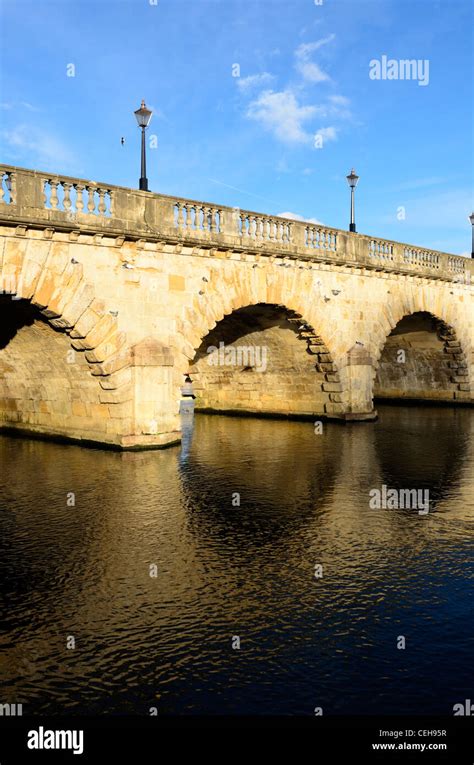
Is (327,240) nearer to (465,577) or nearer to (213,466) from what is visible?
(213,466)

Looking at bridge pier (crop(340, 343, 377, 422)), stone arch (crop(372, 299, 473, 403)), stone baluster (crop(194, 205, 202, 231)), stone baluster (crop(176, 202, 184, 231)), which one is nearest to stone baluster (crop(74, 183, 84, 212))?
stone baluster (crop(176, 202, 184, 231))

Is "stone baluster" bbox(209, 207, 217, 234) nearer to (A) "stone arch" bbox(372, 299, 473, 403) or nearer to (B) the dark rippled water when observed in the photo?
(B) the dark rippled water

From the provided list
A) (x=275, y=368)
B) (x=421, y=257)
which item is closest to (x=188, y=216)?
(x=275, y=368)

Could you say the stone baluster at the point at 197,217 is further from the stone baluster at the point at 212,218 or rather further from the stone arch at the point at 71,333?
→ the stone arch at the point at 71,333

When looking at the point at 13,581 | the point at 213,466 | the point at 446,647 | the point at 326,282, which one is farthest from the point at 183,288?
the point at 446,647

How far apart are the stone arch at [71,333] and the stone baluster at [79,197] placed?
31.4 inches

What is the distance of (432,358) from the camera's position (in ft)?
90.9

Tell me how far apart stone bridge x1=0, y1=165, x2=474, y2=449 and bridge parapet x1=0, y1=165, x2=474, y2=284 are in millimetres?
31

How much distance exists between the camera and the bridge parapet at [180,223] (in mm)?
12023

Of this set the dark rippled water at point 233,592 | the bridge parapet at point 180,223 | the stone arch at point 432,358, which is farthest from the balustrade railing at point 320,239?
the dark rippled water at point 233,592

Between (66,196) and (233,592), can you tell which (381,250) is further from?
(233,592)

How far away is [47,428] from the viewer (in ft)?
55.9

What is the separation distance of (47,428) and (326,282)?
30.5 feet

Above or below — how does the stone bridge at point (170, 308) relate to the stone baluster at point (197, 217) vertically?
below
